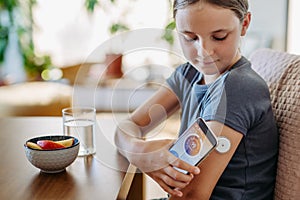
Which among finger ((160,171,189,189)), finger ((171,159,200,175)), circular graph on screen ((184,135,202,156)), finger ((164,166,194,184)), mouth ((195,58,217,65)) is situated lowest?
finger ((160,171,189,189))

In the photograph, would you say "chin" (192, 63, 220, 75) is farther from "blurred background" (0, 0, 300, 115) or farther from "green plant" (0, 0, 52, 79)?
"green plant" (0, 0, 52, 79)

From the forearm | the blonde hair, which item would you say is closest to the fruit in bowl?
the forearm

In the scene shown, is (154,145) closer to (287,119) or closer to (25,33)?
(287,119)

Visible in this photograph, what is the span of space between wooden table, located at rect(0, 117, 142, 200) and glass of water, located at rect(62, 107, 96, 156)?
0.10ft

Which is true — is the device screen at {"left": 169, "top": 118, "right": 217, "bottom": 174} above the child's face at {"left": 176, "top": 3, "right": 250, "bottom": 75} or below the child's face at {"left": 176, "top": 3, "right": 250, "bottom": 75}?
below

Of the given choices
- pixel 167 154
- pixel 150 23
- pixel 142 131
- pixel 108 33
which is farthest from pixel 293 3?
pixel 167 154

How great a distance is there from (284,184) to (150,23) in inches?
127

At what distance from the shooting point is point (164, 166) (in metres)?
0.95

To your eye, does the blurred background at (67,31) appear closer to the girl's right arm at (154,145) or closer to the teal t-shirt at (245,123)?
the girl's right arm at (154,145)

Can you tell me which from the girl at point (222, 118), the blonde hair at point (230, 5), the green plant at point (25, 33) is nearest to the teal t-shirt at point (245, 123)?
the girl at point (222, 118)

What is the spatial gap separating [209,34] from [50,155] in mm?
425

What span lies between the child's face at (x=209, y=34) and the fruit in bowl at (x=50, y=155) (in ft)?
1.11

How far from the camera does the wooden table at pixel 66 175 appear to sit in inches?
34.3

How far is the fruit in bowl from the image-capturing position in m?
0.96
